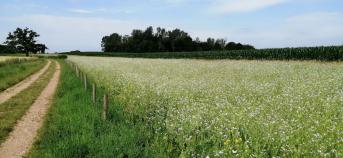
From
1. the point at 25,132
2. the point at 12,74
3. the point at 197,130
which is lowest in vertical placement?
the point at 25,132

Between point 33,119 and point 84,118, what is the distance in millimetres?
2813

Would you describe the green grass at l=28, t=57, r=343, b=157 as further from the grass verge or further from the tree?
the tree

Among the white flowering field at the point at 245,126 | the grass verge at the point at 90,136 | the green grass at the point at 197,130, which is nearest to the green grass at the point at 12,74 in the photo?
the grass verge at the point at 90,136

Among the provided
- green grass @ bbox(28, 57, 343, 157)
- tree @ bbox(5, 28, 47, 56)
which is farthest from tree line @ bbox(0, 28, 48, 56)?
green grass @ bbox(28, 57, 343, 157)

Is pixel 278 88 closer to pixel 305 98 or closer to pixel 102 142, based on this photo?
pixel 305 98

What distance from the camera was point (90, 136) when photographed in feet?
33.5

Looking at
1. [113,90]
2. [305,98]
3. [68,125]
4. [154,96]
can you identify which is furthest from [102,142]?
[113,90]

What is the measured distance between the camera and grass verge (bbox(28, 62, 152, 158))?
907cm

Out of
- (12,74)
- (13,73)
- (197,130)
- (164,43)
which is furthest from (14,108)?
(164,43)

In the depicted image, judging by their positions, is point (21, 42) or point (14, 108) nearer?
point (14, 108)

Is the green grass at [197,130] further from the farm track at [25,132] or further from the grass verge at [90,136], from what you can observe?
the farm track at [25,132]

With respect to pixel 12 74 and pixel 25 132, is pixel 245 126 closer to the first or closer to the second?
pixel 25 132

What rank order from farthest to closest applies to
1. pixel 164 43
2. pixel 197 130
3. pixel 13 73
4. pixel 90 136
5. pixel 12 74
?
pixel 164 43, pixel 13 73, pixel 12 74, pixel 90 136, pixel 197 130

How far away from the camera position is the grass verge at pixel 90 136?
9.07 metres
